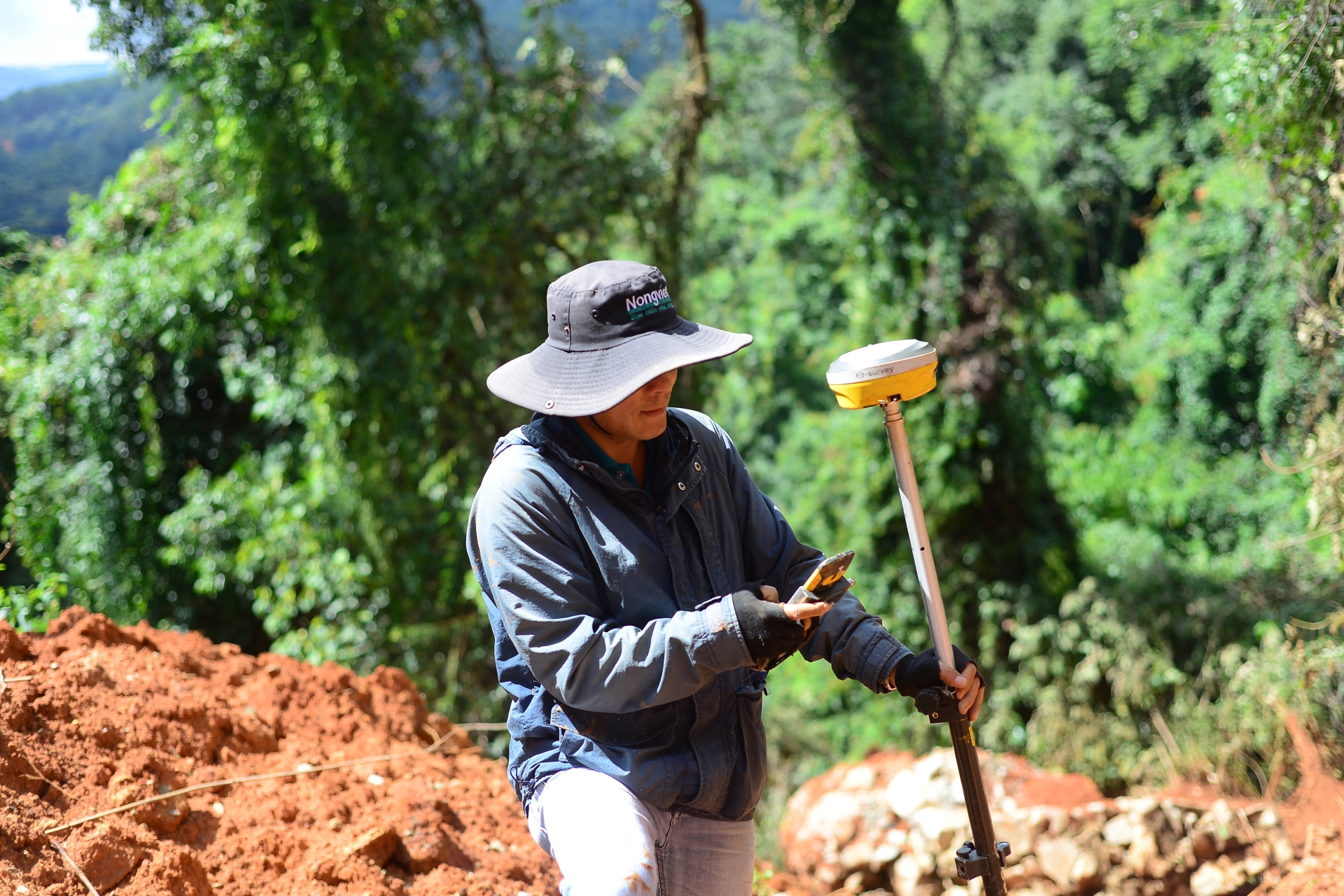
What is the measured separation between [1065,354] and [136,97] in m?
6.68

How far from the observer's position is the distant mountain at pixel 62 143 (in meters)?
6.38

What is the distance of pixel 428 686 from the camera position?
19.8ft

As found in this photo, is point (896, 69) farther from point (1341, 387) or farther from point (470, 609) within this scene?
point (470, 609)

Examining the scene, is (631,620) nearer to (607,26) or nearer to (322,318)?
(322,318)

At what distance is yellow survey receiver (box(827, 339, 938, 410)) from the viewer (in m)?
1.88

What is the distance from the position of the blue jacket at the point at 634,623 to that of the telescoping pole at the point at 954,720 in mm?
117

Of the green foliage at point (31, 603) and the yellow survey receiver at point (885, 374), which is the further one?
the green foliage at point (31, 603)

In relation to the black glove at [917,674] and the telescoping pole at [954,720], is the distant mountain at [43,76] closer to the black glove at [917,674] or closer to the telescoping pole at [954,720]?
the telescoping pole at [954,720]

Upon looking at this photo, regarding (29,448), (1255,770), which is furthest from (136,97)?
(1255,770)

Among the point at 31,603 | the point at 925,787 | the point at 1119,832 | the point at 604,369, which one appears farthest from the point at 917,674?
the point at 925,787

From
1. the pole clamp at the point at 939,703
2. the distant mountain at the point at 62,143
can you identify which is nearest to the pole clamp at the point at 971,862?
the pole clamp at the point at 939,703

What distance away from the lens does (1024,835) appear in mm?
4395

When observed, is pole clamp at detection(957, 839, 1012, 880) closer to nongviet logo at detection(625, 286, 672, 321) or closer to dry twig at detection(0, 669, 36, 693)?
nongviet logo at detection(625, 286, 672, 321)

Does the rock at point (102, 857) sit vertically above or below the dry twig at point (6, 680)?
below
